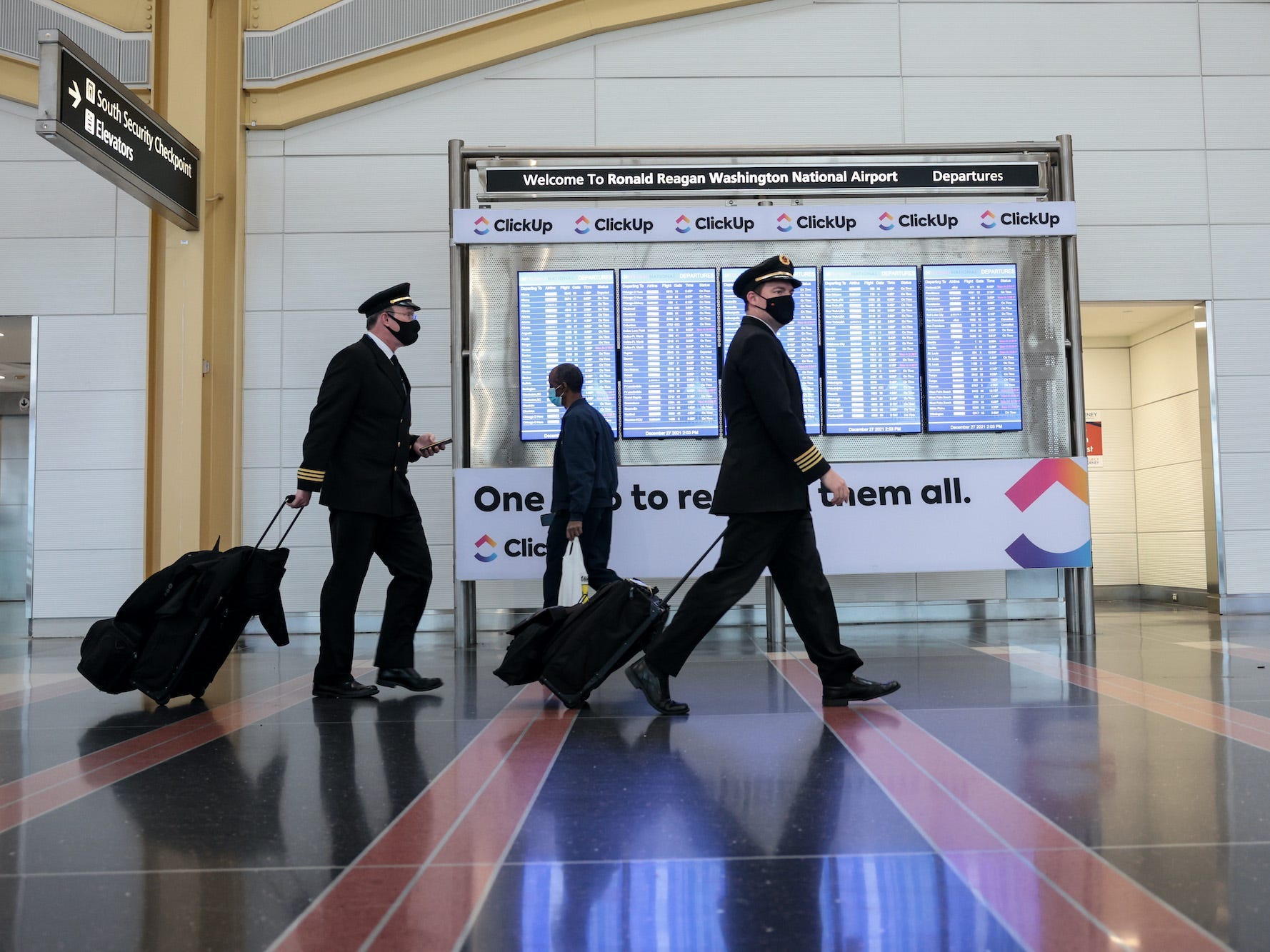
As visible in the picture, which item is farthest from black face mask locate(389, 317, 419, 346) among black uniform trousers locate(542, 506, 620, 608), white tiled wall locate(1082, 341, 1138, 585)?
white tiled wall locate(1082, 341, 1138, 585)

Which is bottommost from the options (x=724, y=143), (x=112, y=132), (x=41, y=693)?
(x=41, y=693)

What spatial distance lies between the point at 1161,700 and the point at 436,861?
334cm

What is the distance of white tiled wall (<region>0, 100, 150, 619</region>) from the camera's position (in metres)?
8.84

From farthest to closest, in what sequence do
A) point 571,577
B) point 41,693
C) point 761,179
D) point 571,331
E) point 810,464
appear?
1. point 571,331
2. point 761,179
3. point 571,577
4. point 41,693
5. point 810,464

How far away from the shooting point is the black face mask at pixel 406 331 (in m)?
5.36

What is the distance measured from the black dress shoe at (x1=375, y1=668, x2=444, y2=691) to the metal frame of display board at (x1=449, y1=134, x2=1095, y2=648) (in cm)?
223

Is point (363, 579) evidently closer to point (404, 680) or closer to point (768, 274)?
point (404, 680)

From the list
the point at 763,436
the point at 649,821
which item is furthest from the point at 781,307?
the point at 649,821

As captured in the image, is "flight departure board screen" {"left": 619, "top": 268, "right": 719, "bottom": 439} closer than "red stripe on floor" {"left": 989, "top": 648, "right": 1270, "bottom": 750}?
No

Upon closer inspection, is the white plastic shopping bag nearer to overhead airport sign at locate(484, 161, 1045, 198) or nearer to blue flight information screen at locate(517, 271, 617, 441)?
blue flight information screen at locate(517, 271, 617, 441)

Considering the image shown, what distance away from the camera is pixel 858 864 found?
2309 millimetres

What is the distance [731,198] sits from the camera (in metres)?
8.01

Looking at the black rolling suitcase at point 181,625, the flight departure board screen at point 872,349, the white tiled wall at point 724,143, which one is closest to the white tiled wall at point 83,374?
the white tiled wall at point 724,143

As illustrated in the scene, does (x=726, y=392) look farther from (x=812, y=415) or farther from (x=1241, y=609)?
(x=1241, y=609)
